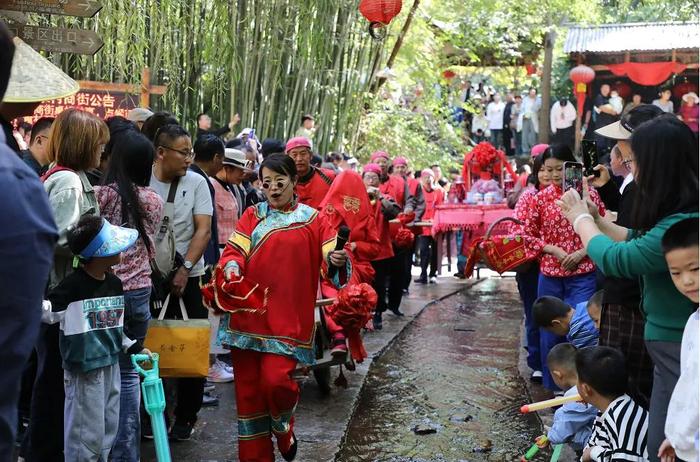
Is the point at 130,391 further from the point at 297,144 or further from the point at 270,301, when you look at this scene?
the point at 297,144

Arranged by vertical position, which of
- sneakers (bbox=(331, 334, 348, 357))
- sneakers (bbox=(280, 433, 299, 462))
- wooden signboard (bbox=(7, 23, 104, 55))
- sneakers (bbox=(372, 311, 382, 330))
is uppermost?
wooden signboard (bbox=(7, 23, 104, 55))

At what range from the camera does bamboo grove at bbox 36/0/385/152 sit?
8523 mm

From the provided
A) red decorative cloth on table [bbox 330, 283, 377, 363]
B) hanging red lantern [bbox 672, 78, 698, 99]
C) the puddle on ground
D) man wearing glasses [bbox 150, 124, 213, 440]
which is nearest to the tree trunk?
hanging red lantern [bbox 672, 78, 698, 99]

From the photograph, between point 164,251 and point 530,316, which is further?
point 530,316

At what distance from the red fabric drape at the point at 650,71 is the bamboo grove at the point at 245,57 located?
914cm

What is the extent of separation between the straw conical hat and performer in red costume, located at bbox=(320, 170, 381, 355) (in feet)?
10.0

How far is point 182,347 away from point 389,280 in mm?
6395

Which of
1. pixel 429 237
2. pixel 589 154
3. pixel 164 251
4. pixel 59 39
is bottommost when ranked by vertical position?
pixel 429 237

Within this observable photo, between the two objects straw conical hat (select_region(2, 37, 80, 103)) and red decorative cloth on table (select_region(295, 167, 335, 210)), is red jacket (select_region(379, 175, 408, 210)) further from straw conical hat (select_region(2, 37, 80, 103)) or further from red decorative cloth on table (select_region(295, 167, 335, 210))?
straw conical hat (select_region(2, 37, 80, 103))

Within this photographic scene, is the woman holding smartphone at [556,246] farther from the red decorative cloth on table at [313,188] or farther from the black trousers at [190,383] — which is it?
the black trousers at [190,383]

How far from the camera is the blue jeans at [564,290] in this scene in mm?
6590

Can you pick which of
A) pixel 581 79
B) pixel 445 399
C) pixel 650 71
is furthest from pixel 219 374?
pixel 650 71

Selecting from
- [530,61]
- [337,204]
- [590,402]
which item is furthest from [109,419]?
[530,61]

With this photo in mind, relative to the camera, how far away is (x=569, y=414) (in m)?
4.75
